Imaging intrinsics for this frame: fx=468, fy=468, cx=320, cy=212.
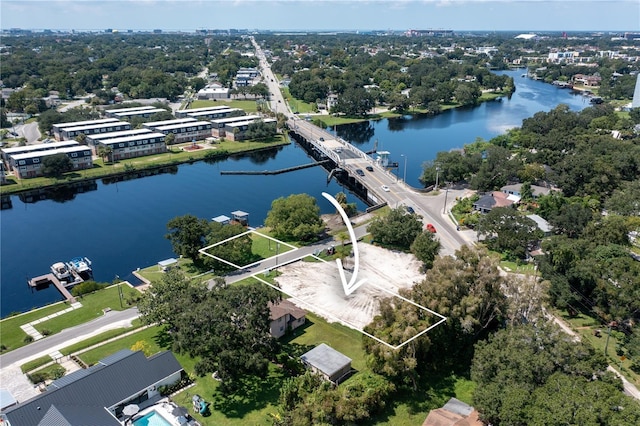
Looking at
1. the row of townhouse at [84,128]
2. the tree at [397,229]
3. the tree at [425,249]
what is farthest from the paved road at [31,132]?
the tree at [425,249]

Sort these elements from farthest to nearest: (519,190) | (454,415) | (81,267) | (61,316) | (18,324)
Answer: (519,190)
(81,267)
(61,316)
(18,324)
(454,415)

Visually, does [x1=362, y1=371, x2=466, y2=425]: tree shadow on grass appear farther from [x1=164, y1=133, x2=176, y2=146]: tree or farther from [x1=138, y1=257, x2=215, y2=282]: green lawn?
[x1=164, y1=133, x2=176, y2=146]: tree

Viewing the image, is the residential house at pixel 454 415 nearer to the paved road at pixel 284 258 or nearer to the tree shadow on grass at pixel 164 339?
the tree shadow on grass at pixel 164 339

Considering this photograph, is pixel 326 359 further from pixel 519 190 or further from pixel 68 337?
pixel 519 190

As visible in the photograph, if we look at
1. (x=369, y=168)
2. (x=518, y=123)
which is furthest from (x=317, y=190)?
(x=518, y=123)

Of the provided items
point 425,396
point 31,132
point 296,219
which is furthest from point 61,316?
point 31,132

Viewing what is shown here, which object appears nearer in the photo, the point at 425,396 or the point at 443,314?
the point at 425,396
